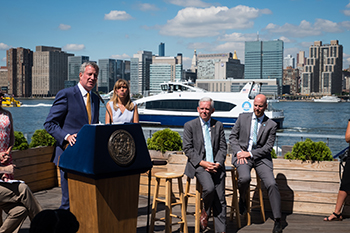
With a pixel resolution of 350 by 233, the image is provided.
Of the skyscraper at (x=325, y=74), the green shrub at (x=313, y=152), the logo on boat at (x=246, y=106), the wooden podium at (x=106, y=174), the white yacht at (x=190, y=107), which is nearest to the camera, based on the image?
the wooden podium at (x=106, y=174)

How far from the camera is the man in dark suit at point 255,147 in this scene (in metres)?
4.14

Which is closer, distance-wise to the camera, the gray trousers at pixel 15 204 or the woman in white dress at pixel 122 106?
the gray trousers at pixel 15 204

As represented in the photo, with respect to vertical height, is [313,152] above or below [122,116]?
below

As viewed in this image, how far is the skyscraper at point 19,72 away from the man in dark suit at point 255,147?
14338cm

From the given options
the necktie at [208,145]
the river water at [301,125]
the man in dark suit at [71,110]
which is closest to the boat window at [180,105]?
the river water at [301,125]

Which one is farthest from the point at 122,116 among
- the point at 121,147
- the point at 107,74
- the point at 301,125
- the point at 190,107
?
the point at 107,74

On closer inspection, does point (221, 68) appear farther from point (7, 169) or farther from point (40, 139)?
point (7, 169)

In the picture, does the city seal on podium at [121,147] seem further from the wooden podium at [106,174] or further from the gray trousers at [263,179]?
the gray trousers at [263,179]

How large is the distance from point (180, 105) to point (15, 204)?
24.2 m

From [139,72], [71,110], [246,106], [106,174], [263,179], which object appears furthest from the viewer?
[139,72]

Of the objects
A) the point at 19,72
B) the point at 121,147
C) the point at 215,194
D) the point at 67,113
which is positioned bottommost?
the point at 215,194

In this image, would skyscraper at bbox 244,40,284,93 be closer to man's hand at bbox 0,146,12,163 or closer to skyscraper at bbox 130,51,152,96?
skyscraper at bbox 130,51,152,96

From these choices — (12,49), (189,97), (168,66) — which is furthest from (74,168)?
(168,66)

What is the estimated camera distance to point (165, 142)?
5488 millimetres
